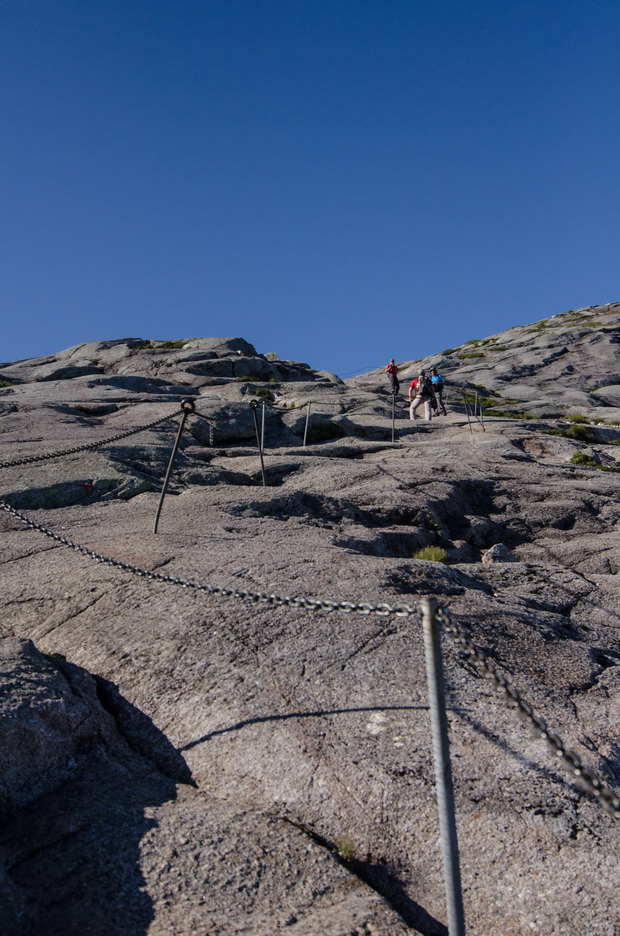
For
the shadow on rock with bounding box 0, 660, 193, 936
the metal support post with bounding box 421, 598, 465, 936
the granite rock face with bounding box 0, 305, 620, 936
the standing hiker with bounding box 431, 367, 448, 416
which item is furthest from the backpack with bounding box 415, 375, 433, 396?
the metal support post with bounding box 421, 598, 465, 936

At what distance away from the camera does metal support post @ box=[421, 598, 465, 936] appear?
349cm

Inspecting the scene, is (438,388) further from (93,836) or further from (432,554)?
(93,836)

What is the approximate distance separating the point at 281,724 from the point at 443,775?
7.38 ft

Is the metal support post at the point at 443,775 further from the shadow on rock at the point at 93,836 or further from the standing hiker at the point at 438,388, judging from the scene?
the standing hiker at the point at 438,388

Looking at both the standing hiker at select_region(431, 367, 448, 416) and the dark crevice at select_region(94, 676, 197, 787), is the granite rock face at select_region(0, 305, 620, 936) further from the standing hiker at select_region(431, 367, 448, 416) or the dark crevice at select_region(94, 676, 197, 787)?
the standing hiker at select_region(431, 367, 448, 416)

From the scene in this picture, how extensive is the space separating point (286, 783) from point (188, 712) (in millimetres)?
1151

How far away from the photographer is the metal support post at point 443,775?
3490 millimetres

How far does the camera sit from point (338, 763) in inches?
202

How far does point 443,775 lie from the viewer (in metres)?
3.49

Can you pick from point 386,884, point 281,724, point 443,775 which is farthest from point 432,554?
point 443,775

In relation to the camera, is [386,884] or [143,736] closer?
[386,884]

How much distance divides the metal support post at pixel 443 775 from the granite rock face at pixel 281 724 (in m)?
0.34

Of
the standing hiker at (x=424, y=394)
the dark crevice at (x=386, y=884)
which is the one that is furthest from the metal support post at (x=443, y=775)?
the standing hiker at (x=424, y=394)

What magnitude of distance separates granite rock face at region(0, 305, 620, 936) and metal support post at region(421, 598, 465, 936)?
344 mm
